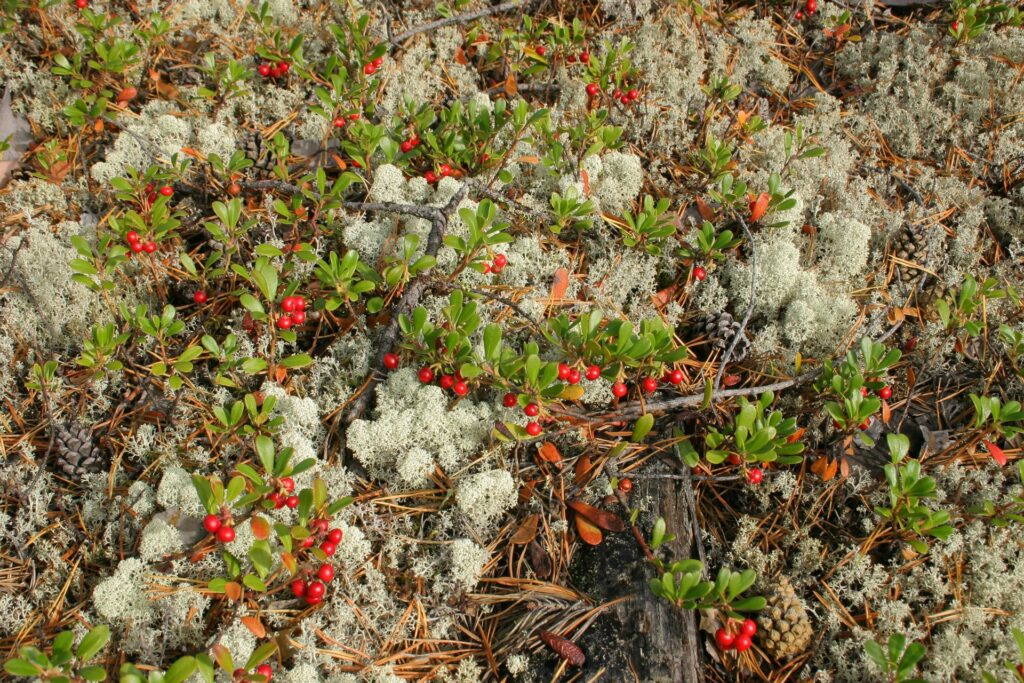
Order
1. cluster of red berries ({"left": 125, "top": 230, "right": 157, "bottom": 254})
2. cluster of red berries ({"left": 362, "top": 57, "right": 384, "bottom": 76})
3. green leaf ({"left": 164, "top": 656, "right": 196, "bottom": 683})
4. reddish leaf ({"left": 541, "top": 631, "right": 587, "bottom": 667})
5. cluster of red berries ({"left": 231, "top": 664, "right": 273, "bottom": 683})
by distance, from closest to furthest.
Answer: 1. green leaf ({"left": 164, "top": 656, "right": 196, "bottom": 683})
2. cluster of red berries ({"left": 231, "top": 664, "right": 273, "bottom": 683})
3. reddish leaf ({"left": 541, "top": 631, "right": 587, "bottom": 667})
4. cluster of red berries ({"left": 125, "top": 230, "right": 157, "bottom": 254})
5. cluster of red berries ({"left": 362, "top": 57, "right": 384, "bottom": 76})

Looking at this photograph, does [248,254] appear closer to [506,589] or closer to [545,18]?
[506,589]

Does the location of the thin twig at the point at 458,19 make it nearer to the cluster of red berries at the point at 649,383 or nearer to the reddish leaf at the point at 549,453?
the cluster of red berries at the point at 649,383

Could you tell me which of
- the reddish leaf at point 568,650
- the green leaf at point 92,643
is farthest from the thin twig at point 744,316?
the green leaf at point 92,643

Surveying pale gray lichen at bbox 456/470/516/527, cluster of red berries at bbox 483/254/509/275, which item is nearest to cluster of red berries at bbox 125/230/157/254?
cluster of red berries at bbox 483/254/509/275

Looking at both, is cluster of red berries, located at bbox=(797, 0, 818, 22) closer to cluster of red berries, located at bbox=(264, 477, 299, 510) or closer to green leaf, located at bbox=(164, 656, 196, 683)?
cluster of red berries, located at bbox=(264, 477, 299, 510)

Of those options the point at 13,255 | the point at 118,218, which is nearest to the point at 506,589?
the point at 118,218

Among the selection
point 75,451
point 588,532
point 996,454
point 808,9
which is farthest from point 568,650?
point 808,9

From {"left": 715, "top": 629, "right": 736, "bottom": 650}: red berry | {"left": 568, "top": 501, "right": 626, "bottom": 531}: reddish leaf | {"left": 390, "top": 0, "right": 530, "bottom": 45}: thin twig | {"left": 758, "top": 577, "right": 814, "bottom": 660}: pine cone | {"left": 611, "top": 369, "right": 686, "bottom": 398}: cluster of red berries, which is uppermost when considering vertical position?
{"left": 390, "top": 0, "right": 530, "bottom": 45}: thin twig
